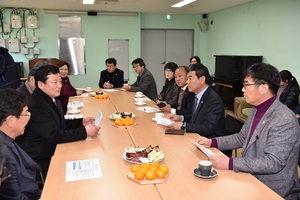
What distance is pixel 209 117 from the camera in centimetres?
257

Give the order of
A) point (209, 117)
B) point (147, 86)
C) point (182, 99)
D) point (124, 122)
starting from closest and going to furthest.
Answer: point (209, 117) → point (124, 122) → point (182, 99) → point (147, 86)

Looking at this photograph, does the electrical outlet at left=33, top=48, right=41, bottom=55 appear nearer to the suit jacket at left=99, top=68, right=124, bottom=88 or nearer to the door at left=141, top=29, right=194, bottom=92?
the suit jacket at left=99, top=68, right=124, bottom=88

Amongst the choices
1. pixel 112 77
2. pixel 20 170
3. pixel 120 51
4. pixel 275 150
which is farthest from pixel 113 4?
pixel 275 150

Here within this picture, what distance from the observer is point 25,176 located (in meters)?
1.63

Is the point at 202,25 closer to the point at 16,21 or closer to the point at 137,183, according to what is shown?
the point at 16,21

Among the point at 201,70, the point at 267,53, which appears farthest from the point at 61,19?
the point at 201,70

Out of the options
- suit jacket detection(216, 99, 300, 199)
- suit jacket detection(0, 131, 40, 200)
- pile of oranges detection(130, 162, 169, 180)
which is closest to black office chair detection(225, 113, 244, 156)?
suit jacket detection(216, 99, 300, 199)

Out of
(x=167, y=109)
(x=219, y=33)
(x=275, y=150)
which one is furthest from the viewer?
(x=219, y=33)

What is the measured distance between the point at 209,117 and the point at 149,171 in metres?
1.16

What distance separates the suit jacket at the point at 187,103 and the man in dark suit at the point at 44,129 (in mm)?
1418

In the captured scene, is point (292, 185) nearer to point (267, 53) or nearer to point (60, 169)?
point (60, 169)

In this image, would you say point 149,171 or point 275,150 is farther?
point 275,150

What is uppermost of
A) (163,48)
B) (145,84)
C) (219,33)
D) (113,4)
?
(113,4)

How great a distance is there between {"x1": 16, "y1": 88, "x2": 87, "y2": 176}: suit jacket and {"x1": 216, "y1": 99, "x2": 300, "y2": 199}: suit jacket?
1.30 m
